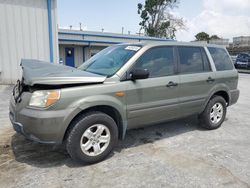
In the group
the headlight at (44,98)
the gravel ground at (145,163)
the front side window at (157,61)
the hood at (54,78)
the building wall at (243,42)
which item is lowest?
the gravel ground at (145,163)

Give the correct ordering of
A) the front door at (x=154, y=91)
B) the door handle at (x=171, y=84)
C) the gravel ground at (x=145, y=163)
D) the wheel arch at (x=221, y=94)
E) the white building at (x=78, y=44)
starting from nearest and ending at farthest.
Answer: the gravel ground at (x=145, y=163) → the front door at (x=154, y=91) → the door handle at (x=171, y=84) → the wheel arch at (x=221, y=94) → the white building at (x=78, y=44)

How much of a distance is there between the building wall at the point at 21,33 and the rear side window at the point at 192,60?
313 inches

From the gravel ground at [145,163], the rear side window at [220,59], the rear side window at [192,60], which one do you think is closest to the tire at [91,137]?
the gravel ground at [145,163]

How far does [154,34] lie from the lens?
137ft

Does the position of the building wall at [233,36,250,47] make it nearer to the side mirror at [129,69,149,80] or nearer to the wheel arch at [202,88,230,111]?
the wheel arch at [202,88,230,111]

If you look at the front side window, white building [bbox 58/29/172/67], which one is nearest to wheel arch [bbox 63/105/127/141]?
the front side window

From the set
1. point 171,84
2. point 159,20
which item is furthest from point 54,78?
point 159,20

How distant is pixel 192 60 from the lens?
15.5 feet

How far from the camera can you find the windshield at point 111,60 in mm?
3879

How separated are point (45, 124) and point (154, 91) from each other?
1834 millimetres

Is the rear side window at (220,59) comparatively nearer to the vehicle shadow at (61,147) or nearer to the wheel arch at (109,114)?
the vehicle shadow at (61,147)

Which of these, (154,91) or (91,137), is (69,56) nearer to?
(154,91)

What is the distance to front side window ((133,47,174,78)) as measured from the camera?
3.99 m

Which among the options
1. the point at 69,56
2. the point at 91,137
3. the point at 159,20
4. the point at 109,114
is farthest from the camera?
the point at 159,20
